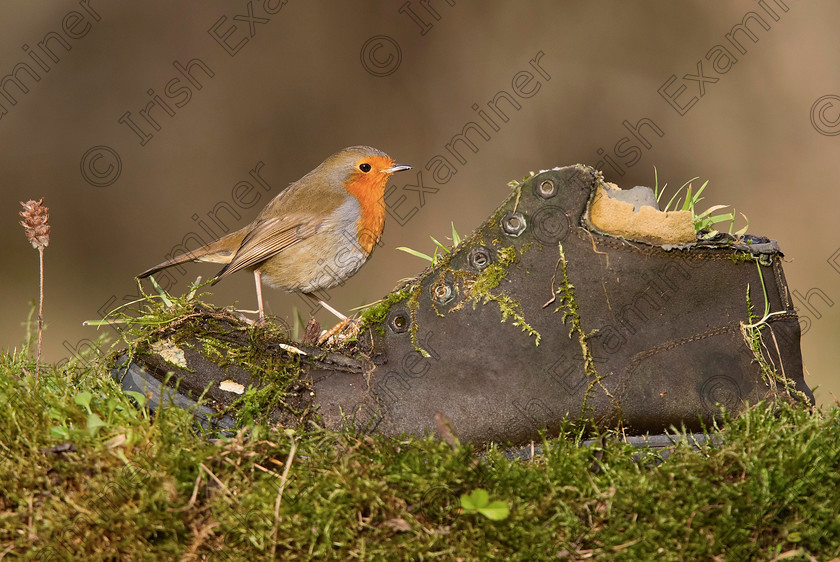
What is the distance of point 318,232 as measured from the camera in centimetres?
404

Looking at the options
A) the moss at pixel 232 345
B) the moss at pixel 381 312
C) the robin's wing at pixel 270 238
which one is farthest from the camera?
the robin's wing at pixel 270 238

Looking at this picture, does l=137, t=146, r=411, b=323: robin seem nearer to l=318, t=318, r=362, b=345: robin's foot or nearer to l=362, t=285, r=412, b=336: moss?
l=318, t=318, r=362, b=345: robin's foot

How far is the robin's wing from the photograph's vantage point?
13.0 feet

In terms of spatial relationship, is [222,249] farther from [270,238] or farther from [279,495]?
[279,495]

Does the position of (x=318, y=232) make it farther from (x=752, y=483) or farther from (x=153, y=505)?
(x=752, y=483)

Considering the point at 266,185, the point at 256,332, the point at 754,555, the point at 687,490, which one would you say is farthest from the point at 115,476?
the point at 266,185

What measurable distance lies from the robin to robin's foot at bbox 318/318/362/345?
81 centimetres

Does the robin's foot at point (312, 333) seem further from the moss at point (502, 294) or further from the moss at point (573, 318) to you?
the moss at point (573, 318)

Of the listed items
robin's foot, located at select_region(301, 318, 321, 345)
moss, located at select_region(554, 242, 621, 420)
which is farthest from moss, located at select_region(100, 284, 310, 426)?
moss, located at select_region(554, 242, 621, 420)

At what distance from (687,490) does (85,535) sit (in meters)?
1.52

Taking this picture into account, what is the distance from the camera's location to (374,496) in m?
1.88

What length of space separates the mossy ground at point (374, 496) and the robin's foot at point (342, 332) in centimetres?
81

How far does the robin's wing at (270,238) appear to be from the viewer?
13.0 feet

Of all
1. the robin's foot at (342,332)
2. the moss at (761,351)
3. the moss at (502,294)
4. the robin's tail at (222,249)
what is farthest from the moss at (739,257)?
the robin's tail at (222,249)
